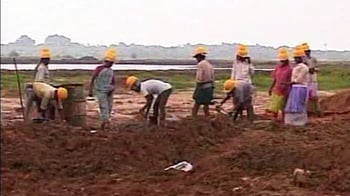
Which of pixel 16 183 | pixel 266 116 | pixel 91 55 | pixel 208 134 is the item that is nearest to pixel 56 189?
pixel 16 183

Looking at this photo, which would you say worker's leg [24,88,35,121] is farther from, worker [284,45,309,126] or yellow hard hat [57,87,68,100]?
worker [284,45,309,126]

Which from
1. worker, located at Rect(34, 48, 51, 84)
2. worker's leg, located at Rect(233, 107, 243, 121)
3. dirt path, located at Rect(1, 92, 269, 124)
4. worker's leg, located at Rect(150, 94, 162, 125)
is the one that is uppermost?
worker, located at Rect(34, 48, 51, 84)

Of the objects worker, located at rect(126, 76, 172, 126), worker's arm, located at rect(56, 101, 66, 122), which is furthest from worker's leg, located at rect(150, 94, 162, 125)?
worker's arm, located at rect(56, 101, 66, 122)

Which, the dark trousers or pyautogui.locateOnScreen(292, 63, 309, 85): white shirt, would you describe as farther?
pyautogui.locateOnScreen(292, 63, 309, 85): white shirt

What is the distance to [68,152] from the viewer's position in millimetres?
10328

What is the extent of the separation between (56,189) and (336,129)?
253 inches

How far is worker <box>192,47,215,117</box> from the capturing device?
14406 millimetres

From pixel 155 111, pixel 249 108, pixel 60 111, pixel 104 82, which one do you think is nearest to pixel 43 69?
pixel 60 111

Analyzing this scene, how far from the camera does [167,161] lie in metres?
10.5

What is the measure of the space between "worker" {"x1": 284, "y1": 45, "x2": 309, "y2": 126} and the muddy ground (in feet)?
2.07

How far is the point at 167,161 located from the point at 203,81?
4137 millimetres

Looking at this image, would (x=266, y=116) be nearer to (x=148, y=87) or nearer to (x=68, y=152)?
(x=148, y=87)

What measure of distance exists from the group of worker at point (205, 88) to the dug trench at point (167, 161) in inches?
26.9

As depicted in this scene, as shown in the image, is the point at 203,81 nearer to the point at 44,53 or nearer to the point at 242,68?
the point at 242,68
